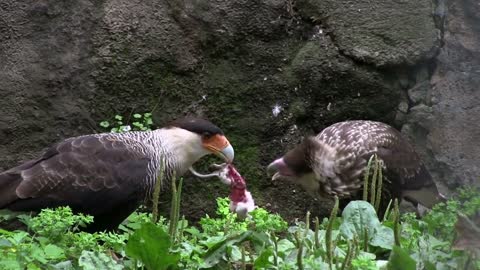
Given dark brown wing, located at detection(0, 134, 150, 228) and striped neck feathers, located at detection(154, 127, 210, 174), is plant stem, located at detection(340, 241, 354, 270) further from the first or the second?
striped neck feathers, located at detection(154, 127, 210, 174)

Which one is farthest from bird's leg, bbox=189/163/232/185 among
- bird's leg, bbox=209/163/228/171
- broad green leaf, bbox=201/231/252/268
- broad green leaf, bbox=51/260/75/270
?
broad green leaf, bbox=51/260/75/270

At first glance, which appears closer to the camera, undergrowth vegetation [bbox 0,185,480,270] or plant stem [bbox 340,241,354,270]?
plant stem [bbox 340,241,354,270]

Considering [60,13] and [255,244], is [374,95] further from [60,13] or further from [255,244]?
[255,244]

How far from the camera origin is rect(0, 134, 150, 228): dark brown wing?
511cm

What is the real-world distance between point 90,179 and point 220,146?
3.26 feet

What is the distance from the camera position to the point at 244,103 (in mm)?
6219

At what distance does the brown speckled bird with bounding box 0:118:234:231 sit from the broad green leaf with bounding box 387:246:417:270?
2.27 m

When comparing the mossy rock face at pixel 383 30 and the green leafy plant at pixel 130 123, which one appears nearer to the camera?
the green leafy plant at pixel 130 123

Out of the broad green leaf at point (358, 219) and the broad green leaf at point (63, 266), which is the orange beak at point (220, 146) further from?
the broad green leaf at point (63, 266)

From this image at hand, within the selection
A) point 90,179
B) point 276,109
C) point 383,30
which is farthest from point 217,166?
point 383,30

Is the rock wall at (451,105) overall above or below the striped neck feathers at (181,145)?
above

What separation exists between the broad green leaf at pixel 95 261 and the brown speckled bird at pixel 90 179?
1.91m

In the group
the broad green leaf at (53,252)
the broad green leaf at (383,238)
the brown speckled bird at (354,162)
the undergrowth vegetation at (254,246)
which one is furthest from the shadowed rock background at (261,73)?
the broad green leaf at (53,252)

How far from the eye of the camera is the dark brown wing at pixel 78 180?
5.11 meters
